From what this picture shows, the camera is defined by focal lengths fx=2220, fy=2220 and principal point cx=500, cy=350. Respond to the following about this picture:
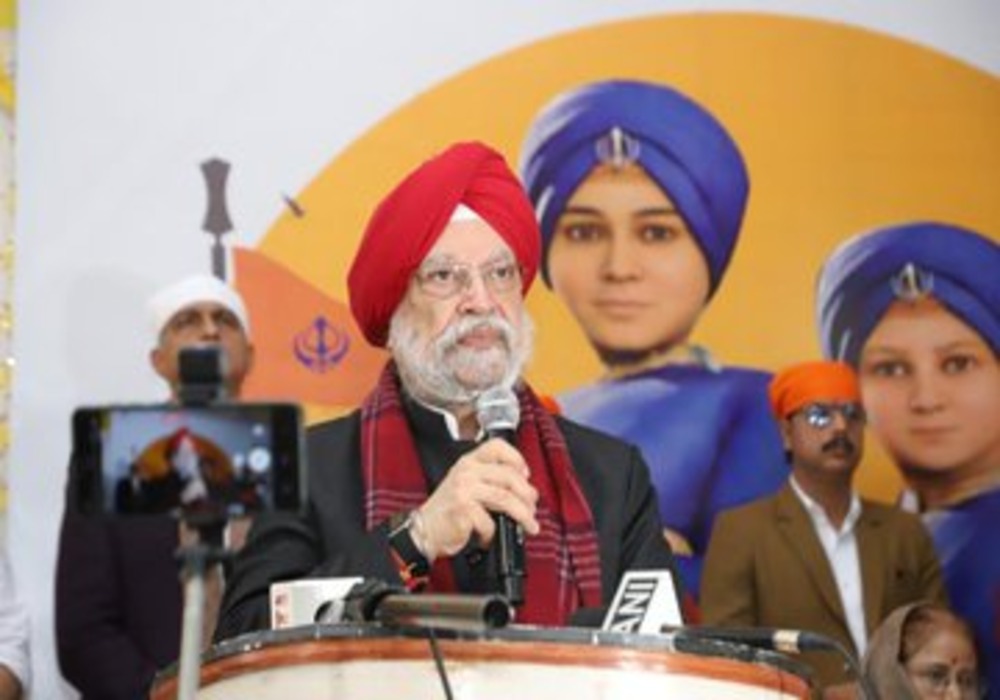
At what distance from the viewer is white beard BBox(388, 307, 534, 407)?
360cm

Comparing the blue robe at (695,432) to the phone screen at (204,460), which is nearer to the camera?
the phone screen at (204,460)

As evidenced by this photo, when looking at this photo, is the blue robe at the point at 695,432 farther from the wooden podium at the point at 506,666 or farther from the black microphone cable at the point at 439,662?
the black microphone cable at the point at 439,662

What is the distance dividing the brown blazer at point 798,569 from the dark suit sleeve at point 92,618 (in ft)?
5.13

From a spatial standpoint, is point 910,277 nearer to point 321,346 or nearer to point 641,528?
point 321,346

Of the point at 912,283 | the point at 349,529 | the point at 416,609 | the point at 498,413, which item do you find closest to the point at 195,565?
the point at 416,609

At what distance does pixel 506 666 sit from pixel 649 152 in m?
3.78

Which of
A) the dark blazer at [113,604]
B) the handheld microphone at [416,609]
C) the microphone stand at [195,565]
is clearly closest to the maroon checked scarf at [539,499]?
the handheld microphone at [416,609]

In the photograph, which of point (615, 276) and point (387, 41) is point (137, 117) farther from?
point (615, 276)

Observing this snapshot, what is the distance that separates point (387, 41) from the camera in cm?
611

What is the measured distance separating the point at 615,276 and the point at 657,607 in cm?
338

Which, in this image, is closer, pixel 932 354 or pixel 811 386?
pixel 811 386

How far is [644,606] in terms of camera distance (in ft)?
9.30

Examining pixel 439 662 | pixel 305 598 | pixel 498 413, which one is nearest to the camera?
pixel 439 662

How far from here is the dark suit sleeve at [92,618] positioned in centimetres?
543
